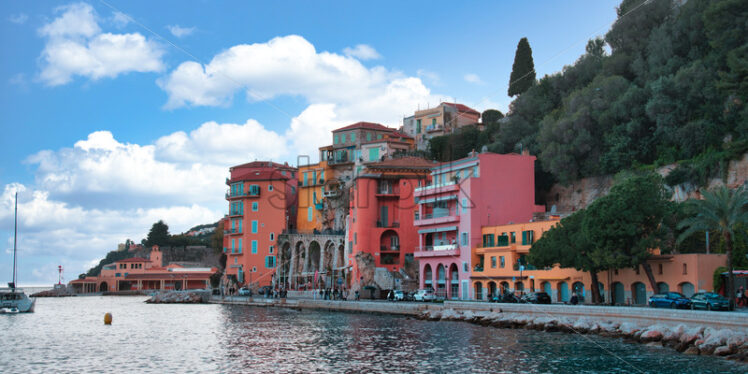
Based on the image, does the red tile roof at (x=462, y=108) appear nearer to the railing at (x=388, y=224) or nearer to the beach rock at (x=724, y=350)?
the railing at (x=388, y=224)

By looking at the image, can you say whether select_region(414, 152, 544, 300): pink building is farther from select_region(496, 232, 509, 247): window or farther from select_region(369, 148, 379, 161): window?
select_region(369, 148, 379, 161): window

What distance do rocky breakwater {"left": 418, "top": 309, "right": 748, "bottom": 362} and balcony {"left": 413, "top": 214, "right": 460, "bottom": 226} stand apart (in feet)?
48.9

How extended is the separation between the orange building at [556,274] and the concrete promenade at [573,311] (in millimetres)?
5406

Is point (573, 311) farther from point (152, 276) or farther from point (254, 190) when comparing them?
point (152, 276)

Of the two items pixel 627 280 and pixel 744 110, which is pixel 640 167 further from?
pixel 627 280

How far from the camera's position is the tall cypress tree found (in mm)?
85312

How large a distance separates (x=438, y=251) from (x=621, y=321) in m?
28.0

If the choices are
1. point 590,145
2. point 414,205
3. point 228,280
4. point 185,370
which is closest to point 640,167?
point 590,145

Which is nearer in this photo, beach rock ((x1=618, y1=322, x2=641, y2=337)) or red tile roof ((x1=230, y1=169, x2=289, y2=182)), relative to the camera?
beach rock ((x1=618, y1=322, x2=641, y2=337))

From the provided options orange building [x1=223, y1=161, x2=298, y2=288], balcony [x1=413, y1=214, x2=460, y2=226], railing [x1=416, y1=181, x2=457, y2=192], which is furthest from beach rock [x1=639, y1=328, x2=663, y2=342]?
orange building [x1=223, y1=161, x2=298, y2=288]

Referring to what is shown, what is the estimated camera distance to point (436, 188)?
204ft

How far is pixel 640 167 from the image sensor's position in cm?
5403

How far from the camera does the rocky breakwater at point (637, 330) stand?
1027 inches

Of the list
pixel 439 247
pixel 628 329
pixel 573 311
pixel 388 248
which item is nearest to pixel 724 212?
pixel 628 329
